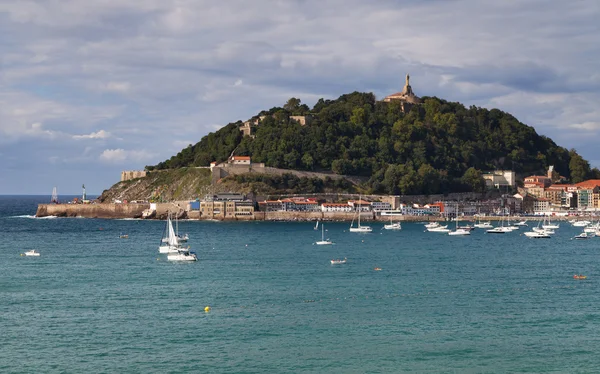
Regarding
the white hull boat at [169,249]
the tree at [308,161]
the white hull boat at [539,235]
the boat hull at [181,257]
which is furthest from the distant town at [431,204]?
the boat hull at [181,257]

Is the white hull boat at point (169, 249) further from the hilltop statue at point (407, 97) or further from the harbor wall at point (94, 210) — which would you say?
the hilltop statue at point (407, 97)

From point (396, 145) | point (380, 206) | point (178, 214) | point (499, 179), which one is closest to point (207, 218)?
point (178, 214)

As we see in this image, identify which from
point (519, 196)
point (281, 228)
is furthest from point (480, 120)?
point (281, 228)

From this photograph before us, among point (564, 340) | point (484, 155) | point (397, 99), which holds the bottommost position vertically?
point (564, 340)

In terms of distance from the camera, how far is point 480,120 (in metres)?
161

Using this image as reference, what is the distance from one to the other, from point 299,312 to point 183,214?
8214cm

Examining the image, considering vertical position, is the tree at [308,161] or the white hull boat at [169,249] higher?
the tree at [308,161]

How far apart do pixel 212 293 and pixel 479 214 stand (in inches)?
3527

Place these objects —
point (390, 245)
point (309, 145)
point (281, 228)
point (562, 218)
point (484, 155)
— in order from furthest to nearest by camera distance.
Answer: point (484, 155)
point (309, 145)
point (562, 218)
point (281, 228)
point (390, 245)

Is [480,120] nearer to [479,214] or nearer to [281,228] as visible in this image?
[479,214]

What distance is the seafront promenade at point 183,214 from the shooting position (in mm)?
114688

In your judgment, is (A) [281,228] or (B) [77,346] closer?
(B) [77,346]

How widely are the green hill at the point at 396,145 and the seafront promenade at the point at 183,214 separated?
374 inches

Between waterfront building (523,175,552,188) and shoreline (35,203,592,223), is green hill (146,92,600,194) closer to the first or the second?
waterfront building (523,175,552,188)
